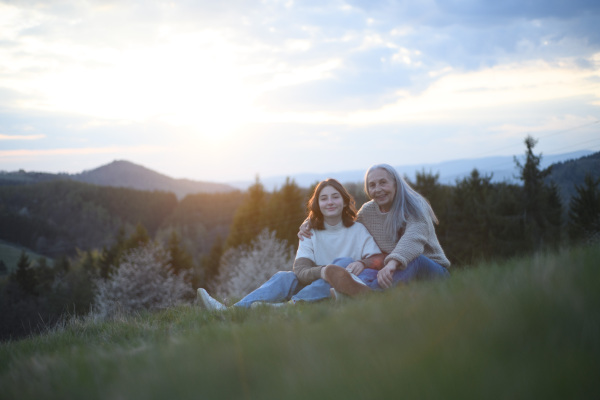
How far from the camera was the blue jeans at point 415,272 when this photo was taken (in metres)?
5.18

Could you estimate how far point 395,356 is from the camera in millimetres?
1950

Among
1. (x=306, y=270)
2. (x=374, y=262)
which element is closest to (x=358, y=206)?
(x=374, y=262)

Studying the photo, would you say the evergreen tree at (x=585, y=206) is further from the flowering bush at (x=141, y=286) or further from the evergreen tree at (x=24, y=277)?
the evergreen tree at (x=24, y=277)

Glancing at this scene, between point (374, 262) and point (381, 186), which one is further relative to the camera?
point (381, 186)

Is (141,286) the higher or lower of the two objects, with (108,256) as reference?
lower

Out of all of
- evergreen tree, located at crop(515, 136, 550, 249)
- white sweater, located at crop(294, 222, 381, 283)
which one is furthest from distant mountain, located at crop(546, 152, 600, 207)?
white sweater, located at crop(294, 222, 381, 283)

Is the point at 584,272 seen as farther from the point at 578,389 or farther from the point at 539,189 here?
the point at 539,189

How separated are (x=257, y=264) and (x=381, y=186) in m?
35.7

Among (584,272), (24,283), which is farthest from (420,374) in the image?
(24,283)

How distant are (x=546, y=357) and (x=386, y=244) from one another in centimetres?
415

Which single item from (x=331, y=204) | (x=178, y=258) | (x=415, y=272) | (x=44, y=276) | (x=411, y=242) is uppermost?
(x=331, y=204)

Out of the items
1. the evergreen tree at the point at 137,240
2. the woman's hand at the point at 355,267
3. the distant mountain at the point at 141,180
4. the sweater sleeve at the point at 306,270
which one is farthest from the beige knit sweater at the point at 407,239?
the distant mountain at the point at 141,180

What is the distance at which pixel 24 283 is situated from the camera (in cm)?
→ 5231

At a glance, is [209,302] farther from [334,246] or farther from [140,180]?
[140,180]
